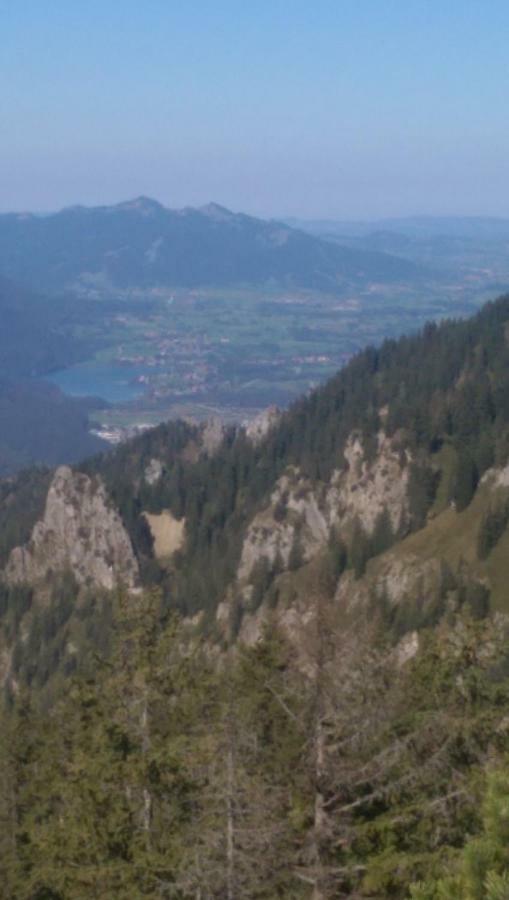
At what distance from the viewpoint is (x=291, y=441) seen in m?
133

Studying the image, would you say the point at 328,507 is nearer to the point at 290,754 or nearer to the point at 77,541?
the point at 77,541

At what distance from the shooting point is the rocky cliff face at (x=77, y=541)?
118 metres

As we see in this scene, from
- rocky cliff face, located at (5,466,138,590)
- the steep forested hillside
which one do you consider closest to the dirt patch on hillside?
rocky cliff face, located at (5,466,138,590)

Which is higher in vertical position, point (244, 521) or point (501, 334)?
point (501, 334)

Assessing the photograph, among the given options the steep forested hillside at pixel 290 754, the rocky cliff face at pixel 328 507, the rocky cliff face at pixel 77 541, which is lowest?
the rocky cliff face at pixel 77 541

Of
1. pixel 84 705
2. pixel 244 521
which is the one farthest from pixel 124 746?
pixel 244 521

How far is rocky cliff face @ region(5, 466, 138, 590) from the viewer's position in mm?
117625

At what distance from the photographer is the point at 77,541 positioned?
12344 centimetres

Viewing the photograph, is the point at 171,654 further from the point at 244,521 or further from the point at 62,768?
the point at 244,521

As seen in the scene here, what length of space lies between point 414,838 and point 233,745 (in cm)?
412

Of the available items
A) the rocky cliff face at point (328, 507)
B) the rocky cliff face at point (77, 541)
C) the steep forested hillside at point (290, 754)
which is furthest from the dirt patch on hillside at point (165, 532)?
the steep forested hillside at point (290, 754)

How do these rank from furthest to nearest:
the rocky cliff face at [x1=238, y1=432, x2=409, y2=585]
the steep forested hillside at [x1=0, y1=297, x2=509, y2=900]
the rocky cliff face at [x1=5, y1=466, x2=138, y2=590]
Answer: the rocky cliff face at [x1=5, y1=466, x2=138, y2=590]
the rocky cliff face at [x1=238, y1=432, x2=409, y2=585]
the steep forested hillside at [x1=0, y1=297, x2=509, y2=900]

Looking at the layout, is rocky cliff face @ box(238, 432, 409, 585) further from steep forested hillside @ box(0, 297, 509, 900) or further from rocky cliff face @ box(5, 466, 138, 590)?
steep forested hillside @ box(0, 297, 509, 900)

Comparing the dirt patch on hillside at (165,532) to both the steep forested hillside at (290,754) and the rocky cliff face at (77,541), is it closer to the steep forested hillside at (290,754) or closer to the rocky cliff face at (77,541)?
the rocky cliff face at (77,541)
